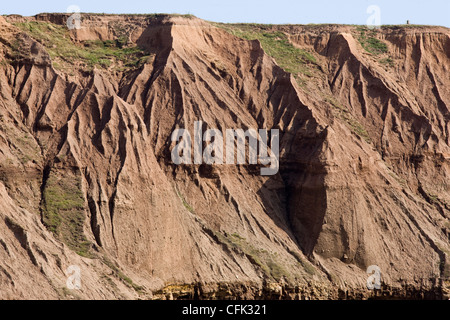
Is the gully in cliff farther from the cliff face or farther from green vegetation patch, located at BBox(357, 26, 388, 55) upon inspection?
green vegetation patch, located at BBox(357, 26, 388, 55)

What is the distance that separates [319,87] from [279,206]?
10.7 meters

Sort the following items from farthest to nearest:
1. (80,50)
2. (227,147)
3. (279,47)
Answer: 1. (279,47)
2. (80,50)
3. (227,147)

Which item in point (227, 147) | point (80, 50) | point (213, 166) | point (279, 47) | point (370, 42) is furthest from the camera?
point (370, 42)

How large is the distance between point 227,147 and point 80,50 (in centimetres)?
1110

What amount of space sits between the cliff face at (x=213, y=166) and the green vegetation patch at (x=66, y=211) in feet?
0.30

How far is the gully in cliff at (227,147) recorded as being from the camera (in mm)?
67500

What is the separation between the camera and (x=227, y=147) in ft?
226

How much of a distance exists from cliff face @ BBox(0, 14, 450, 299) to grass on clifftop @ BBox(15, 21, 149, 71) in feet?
0.41

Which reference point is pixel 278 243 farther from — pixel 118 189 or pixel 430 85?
pixel 430 85

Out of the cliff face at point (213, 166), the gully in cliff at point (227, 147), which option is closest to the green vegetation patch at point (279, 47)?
the cliff face at point (213, 166)

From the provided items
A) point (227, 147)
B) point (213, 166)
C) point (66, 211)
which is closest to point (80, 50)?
point (227, 147)

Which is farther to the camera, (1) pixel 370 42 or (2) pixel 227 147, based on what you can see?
(1) pixel 370 42

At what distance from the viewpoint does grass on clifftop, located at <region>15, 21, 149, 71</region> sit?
70188 millimetres

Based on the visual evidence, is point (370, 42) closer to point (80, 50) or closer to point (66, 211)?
point (80, 50)
